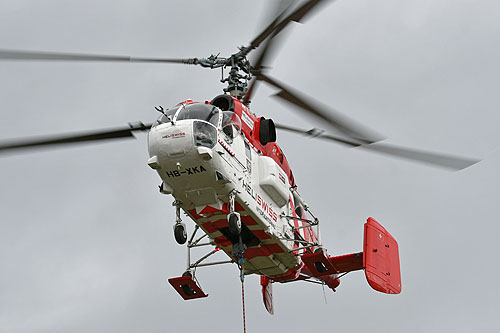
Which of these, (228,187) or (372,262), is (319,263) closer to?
(372,262)

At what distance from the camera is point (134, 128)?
58.0ft

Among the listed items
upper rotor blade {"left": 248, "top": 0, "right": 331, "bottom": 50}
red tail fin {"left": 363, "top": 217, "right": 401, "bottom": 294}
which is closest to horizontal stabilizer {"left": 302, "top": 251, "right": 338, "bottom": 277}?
red tail fin {"left": 363, "top": 217, "right": 401, "bottom": 294}

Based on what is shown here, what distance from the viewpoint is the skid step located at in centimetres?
1947

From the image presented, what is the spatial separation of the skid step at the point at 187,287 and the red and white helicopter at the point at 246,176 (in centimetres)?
2

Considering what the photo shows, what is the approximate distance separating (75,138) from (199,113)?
7.98ft

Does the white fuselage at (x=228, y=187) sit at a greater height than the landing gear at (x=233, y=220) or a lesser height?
greater

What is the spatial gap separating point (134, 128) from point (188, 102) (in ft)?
3.98

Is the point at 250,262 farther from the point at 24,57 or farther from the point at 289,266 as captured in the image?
the point at 24,57

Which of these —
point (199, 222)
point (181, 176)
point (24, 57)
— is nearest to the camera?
point (24, 57)

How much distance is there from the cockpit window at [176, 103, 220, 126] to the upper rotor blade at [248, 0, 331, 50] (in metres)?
1.51

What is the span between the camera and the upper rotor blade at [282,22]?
48.0ft

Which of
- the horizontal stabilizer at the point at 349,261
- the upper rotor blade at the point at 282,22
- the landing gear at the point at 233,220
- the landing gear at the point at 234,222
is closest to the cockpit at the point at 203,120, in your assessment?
the landing gear at the point at 233,220

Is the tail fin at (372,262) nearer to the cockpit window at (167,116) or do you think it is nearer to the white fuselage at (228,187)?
the white fuselage at (228,187)

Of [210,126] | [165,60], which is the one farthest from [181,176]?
[165,60]
